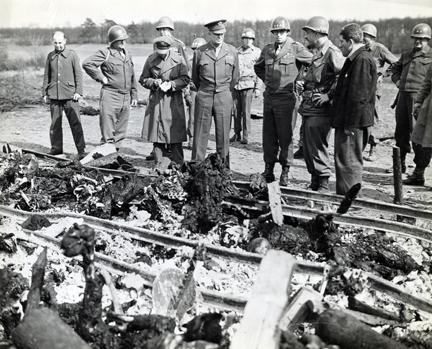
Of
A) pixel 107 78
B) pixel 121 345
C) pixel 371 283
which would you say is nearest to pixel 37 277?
pixel 121 345

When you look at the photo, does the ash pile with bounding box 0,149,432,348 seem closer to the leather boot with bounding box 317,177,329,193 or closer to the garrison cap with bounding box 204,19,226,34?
the leather boot with bounding box 317,177,329,193

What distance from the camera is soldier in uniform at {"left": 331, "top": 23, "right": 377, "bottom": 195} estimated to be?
549 centimetres

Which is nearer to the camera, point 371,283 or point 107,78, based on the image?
point 371,283

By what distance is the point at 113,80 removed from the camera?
8.59 m

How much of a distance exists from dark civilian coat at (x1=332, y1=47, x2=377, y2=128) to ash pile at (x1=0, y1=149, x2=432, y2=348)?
4.36 feet

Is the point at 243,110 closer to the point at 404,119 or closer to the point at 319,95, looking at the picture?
the point at 404,119

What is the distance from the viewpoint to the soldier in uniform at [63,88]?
9.05 metres

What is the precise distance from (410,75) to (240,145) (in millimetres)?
3743

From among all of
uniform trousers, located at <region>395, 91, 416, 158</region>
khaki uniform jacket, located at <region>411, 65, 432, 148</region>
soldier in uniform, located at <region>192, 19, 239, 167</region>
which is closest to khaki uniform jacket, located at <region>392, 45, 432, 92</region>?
uniform trousers, located at <region>395, 91, 416, 158</region>

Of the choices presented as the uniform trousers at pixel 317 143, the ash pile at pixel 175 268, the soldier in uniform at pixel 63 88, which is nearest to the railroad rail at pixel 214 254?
the ash pile at pixel 175 268

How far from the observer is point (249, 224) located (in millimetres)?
4996

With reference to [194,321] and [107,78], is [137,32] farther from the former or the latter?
[194,321]

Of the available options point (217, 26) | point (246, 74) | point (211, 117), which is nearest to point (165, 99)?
point (211, 117)

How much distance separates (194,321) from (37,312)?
1018 mm
